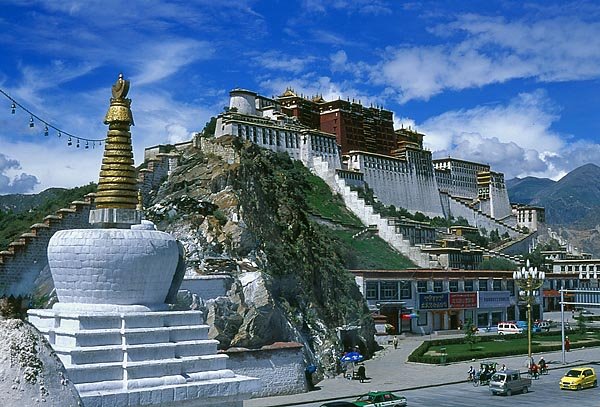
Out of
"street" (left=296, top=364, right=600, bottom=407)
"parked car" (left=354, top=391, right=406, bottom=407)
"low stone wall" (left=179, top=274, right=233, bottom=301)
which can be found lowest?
"street" (left=296, top=364, right=600, bottom=407)

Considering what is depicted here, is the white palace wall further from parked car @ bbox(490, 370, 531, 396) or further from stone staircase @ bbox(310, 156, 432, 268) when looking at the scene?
parked car @ bbox(490, 370, 531, 396)

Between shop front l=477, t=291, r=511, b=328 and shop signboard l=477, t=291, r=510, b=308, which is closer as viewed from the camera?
shop signboard l=477, t=291, r=510, b=308

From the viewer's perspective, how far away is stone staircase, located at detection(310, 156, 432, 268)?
2968 inches

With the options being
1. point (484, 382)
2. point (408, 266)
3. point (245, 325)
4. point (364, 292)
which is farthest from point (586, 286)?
point (245, 325)

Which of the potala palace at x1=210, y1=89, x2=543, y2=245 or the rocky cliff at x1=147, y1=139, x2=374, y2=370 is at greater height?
the potala palace at x1=210, y1=89, x2=543, y2=245

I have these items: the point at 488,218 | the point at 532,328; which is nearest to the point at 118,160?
the point at 532,328

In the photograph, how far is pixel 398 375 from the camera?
36438 mm

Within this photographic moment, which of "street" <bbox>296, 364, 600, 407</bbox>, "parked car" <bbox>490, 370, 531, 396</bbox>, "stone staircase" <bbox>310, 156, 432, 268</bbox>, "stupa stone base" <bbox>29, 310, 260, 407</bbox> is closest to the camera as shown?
"stupa stone base" <bbox>29, 310, 260, 407</bbox>

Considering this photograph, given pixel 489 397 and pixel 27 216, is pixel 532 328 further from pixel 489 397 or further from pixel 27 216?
pixel 27 216

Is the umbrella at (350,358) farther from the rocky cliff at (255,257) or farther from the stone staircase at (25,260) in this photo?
the stone staircase at (25,260)

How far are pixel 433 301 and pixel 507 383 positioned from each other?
26130 mm

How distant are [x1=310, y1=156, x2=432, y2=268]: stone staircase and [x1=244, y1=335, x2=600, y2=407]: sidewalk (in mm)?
27567

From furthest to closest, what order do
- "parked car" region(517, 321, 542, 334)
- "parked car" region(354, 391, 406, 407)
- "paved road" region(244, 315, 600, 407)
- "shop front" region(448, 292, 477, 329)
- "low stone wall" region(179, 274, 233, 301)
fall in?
"shop front" region(448, 292, 477, 329) < "parked car" region(517, 321, 542, 334) < "low stone wall" region(179, 274, 233, 301) < "paved road" region(244, 315, 600, 407) < "parked car" region(354, 391, 406, 407)

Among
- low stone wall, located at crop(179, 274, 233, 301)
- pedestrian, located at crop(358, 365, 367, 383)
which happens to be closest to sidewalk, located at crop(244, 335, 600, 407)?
pedestrian, located at crop(358, 365, 367, 383)
